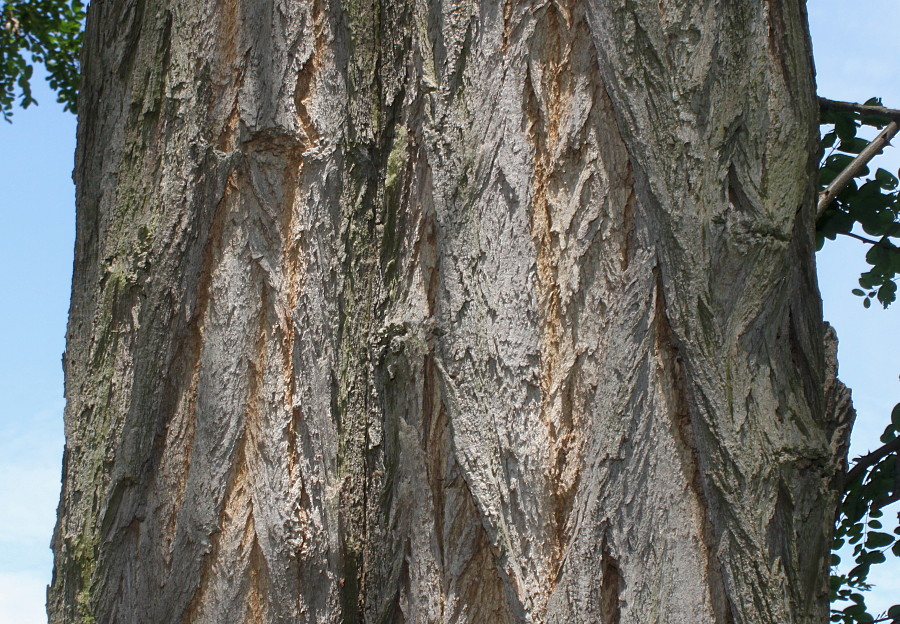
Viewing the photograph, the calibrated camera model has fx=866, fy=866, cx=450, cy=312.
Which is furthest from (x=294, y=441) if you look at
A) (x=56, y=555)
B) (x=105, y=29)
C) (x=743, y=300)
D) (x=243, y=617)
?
(x=105, y=29)

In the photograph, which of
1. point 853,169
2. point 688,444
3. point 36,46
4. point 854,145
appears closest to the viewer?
point 688,444

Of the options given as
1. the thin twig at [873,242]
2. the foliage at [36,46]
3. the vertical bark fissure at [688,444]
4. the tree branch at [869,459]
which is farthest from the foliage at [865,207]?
the foliage at [36,46]

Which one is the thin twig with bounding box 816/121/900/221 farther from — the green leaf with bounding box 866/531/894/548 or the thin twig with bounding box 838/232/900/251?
the green leaf with bounding box 866/531/894/548

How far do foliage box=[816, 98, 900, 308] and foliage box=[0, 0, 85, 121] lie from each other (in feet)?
17.5

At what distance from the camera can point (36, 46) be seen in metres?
6.36

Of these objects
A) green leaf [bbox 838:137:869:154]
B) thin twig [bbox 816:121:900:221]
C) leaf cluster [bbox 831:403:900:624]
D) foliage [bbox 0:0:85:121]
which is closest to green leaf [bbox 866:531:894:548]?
leaf cluster [bbox 831:403:900:624]

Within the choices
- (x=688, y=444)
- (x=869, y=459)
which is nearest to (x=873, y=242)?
(x=869, y=459)

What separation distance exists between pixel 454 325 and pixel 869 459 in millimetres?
1521

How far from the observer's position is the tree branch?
99.3 inches

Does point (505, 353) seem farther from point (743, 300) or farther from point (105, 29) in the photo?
point (105, 29)

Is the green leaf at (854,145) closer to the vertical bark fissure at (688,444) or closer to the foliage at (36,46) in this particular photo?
the vertical bark fissure at (688,444)

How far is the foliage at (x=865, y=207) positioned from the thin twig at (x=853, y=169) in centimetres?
5

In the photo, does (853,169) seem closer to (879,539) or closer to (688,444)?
(879,539)

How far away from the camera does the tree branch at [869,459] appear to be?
2523mm
